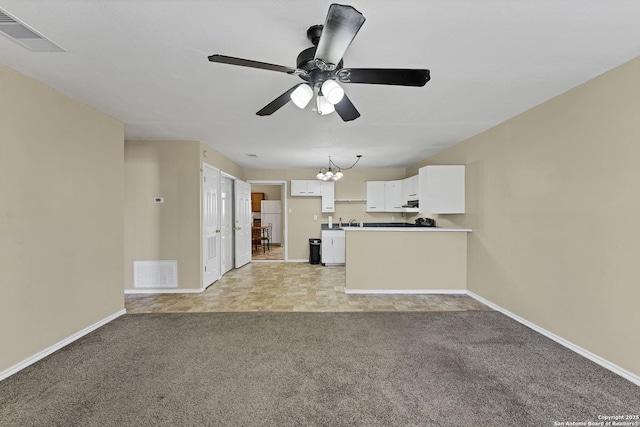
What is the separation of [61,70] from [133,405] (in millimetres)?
2691

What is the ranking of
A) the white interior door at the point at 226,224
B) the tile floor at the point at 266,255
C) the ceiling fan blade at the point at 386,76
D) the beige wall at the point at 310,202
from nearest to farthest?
the ceiling fan blade at the point at 386,76 → the white interior door at the point at 226,224 → the beige wall at the point at 310,202 → the tile floor at the point at 266,255

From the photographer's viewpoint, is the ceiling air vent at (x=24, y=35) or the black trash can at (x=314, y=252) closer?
the ceiling air vent at (x=24, y=35)

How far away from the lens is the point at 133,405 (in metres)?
1.99

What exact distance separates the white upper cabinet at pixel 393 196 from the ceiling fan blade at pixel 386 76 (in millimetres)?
5526

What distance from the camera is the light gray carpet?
189 cm

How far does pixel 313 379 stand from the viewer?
230 cm

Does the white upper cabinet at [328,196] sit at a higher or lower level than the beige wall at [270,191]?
lower

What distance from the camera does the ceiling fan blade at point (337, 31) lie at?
1264 mm

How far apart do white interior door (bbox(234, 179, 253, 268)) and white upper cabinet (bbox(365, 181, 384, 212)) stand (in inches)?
120

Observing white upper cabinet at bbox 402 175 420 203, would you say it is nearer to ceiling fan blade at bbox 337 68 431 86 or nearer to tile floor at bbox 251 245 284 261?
tile floor at bbox 251 245 284 261

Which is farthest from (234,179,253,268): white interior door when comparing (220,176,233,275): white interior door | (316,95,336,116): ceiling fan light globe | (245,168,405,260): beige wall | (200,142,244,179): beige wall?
(316,95,336,116): ceiling fan light globe

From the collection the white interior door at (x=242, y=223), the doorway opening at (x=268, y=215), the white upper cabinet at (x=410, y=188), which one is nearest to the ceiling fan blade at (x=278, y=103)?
the white upper cabinet at (x=410, y=188)

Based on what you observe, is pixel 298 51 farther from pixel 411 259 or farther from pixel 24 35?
pixel 411 259

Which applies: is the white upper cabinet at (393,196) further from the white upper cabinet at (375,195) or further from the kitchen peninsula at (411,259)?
the kitchen peninsula at (411,259)
